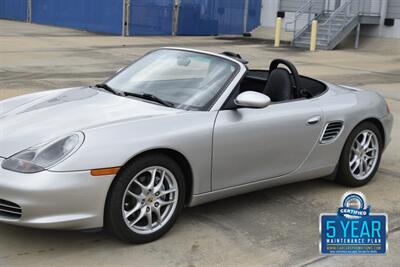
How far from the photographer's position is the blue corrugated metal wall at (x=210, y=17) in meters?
25.8

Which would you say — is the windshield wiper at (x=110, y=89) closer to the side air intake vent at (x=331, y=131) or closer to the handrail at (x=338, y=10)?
the side air intake vent at (x=331, y=131)

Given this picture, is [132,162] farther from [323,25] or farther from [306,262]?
[323,25]

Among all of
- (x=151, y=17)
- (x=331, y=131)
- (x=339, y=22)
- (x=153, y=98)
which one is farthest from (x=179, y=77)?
(x=151, y=17)

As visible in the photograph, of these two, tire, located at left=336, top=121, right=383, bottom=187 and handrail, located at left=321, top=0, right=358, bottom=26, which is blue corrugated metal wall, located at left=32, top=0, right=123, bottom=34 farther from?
tire, located at left=336, top=121, right=383, bottom=187

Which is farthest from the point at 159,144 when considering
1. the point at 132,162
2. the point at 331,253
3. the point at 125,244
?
the point at 331,253

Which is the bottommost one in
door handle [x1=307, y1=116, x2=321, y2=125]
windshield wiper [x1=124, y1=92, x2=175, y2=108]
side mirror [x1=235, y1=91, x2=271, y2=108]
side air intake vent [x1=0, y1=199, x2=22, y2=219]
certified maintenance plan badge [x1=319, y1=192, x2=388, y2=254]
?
certified maintenance plan badge [x1=319, y1=192, x2=388, y2=254]

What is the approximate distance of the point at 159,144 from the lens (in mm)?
3844

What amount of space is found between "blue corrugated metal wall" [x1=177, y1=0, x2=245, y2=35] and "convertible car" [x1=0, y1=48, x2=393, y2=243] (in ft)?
68.1

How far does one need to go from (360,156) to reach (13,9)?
103ft

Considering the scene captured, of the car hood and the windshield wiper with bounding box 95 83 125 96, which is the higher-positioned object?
the windshield wiper with bounding box 95 83 125 96

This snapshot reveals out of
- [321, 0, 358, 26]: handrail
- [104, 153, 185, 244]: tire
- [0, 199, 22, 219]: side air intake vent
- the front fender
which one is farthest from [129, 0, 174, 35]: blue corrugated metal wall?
[0, 199, 22, 219]: side air intake vent

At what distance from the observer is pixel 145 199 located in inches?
154

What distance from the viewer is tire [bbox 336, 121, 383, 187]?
205 inches

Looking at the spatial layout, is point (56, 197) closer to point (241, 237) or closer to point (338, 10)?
point (241, 237)
